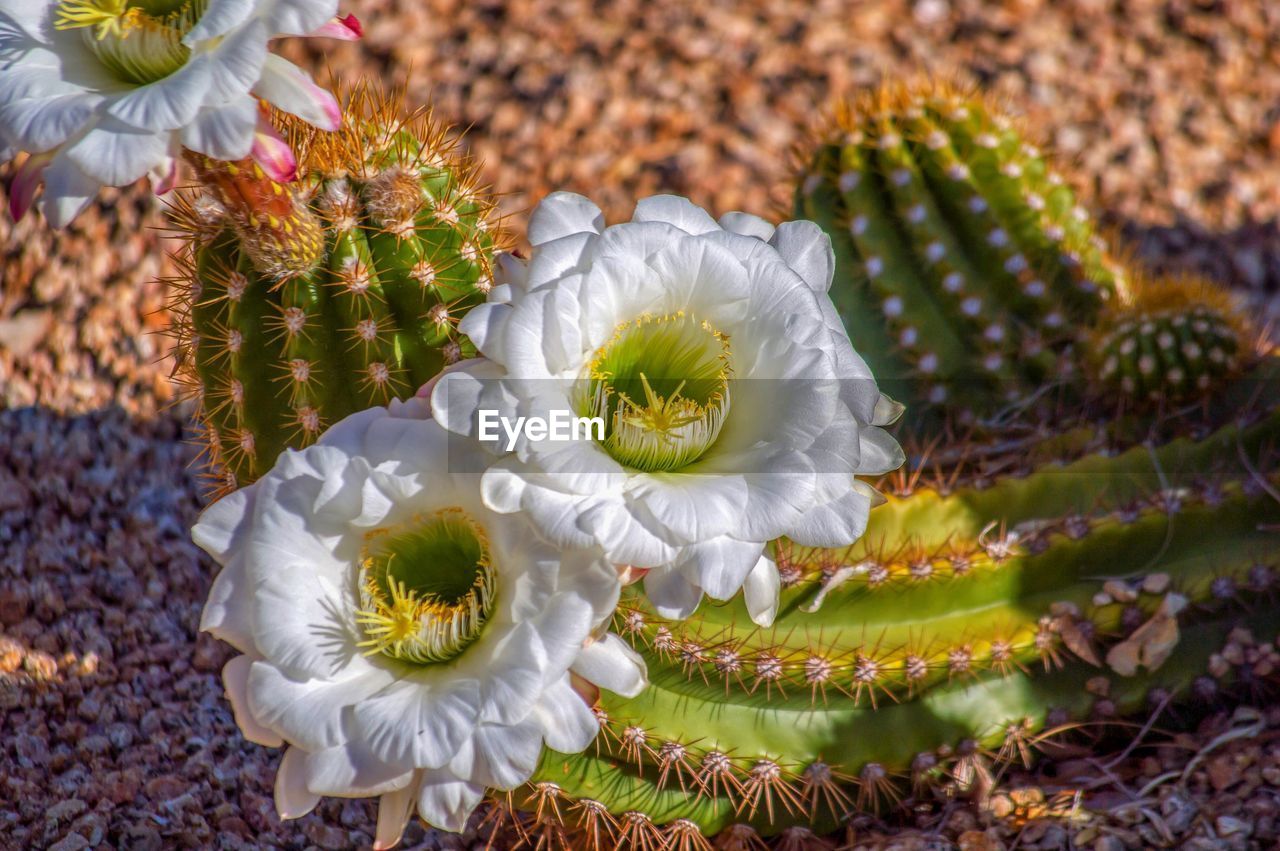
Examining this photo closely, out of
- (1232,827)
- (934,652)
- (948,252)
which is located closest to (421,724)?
(934,652)

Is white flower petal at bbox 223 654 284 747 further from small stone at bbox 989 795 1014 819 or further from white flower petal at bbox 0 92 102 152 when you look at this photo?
small stone at bbox 989 795 1014 819

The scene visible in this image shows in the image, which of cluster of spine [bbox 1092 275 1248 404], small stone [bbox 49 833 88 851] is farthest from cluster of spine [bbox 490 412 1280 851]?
small stone [bbox 49 833 88 851]

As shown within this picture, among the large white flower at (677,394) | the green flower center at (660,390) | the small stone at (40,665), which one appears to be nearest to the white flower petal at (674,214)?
the large white flower at (677,394)

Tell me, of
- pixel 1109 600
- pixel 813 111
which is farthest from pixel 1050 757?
pixel 813 111

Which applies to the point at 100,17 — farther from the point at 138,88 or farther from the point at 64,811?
the point at 64,811

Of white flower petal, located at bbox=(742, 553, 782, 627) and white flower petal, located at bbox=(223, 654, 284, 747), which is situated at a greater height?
white flower petal, located at bbox=(742, 553, 782, 627)

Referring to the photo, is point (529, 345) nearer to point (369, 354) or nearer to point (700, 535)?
point (700, 535)
